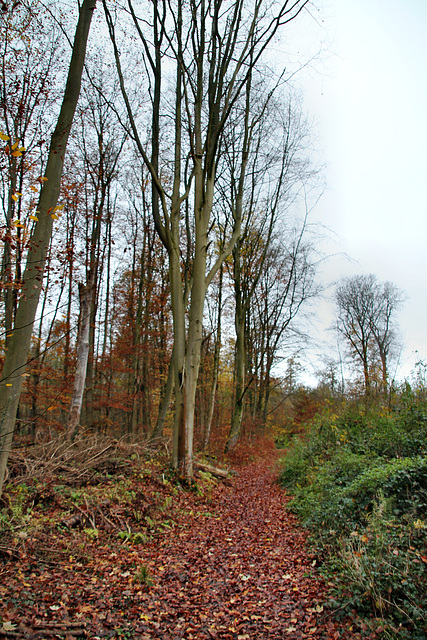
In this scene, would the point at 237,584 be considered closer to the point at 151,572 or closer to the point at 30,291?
the point at 151,572

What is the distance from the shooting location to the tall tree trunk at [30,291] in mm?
3670

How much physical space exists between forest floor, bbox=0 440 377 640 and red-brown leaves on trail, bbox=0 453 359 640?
0.01 meters

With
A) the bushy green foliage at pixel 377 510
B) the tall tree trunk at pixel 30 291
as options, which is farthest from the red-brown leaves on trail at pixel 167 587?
the tall tree trunk at pixel 30 291

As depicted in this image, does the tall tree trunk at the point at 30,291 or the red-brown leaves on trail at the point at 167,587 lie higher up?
the tall tree trunk at the point at 30,291

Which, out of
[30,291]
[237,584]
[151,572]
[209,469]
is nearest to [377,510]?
[237,584]

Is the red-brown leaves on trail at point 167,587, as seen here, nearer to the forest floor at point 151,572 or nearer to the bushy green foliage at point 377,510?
the forest floor at point 151,572

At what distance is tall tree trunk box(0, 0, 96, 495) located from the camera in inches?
144

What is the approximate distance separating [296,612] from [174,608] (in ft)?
3.51

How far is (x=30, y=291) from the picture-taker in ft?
12.6

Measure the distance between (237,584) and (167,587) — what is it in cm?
73

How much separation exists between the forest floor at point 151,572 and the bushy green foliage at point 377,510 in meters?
0.30

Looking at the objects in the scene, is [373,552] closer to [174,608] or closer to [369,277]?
[174,608]

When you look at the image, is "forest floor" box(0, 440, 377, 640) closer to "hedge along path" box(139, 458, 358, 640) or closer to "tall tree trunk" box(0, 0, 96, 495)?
"hedge along path" box(139, 458, 358, 640)

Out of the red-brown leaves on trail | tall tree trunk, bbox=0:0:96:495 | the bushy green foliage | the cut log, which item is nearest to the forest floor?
the red-brown leaves on trail
